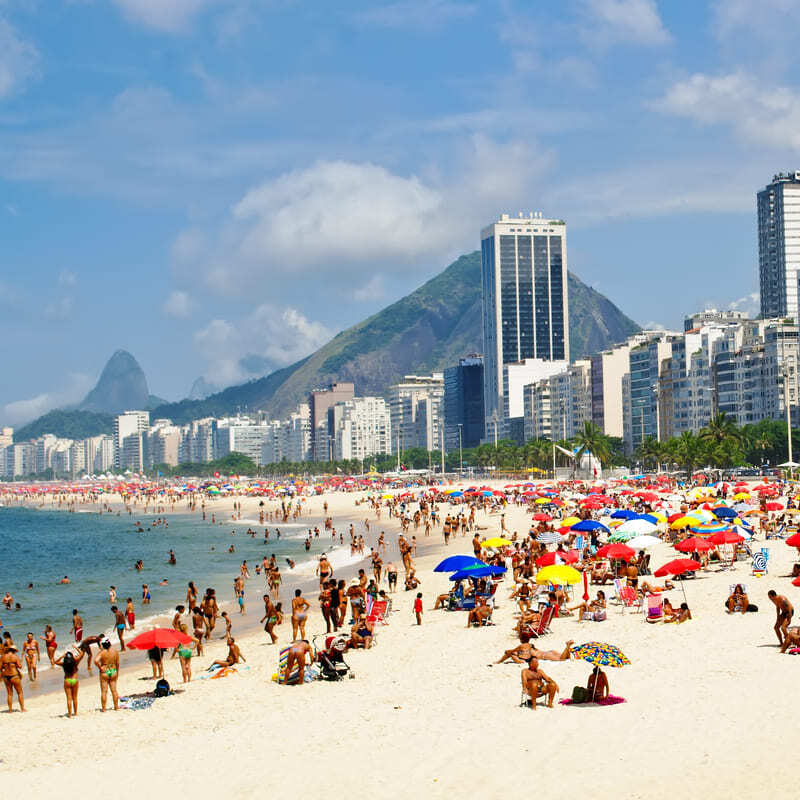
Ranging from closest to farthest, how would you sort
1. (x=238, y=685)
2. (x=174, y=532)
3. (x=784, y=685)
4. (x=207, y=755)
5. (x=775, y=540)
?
(x=207, y=755) < (x=784, y=685) < (x=238, y=685) < (x=775, y=540) < (x=174, y=532)

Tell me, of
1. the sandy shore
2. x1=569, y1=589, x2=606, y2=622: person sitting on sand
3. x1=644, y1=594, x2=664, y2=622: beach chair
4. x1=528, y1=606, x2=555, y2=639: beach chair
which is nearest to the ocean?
the sandy shore

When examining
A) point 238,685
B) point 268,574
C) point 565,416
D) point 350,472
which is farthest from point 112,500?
point 238,685

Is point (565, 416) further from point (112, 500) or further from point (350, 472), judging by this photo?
point (112, 500)

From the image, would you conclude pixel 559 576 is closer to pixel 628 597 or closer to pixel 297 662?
pixel 628 597

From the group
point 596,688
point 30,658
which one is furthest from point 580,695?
point 30,658

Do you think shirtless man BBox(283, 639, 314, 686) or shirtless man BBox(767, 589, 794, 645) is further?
shirtless man BBox(283, 639, 314, 686)

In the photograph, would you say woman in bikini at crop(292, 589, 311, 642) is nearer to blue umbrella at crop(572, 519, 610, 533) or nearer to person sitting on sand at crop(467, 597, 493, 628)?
person sitting on sand at crop(467, 597, 493, 628)

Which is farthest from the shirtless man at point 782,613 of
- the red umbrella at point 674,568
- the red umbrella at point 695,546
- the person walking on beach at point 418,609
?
the red umbrella at point 695,546

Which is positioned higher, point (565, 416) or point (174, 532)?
point (565, 416)
